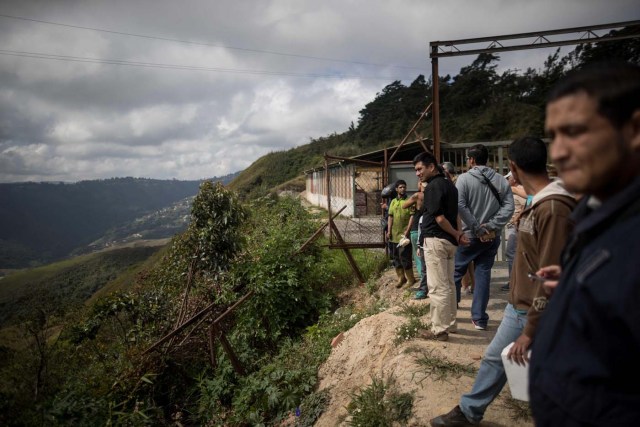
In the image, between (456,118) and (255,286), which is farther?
(456,118)

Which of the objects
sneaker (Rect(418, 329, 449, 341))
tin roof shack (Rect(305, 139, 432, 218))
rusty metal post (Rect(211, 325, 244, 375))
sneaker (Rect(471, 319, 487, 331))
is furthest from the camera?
tin roof shack (Rect(305, 139, 432, 218))

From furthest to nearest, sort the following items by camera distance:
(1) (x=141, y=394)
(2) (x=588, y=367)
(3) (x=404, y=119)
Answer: (3) (x=404, y=119) < (1) (x=141, y=394) < (2) (x=588, y=367)

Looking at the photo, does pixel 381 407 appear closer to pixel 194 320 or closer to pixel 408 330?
pixel 408 330

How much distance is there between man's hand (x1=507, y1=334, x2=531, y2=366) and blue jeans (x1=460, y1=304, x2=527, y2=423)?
25 cm

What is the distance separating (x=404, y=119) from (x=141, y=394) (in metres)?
43.2

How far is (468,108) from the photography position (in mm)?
37656

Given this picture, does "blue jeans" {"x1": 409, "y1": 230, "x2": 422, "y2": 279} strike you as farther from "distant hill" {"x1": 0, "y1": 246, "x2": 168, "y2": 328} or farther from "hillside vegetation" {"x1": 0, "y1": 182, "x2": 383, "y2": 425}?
"distant hill" {"x1": 0, "y1": 246, "x2": 168, "y2": 328}

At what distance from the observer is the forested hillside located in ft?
97.5

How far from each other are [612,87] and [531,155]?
1.20 meters

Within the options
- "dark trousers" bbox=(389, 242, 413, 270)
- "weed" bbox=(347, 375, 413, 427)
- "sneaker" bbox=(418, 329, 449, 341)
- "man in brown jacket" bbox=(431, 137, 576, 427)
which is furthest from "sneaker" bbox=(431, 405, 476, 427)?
"dark trousers" bbox=(389, 242, 413, 270)

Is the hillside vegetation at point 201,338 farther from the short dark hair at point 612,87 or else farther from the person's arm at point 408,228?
the short dark hair at point 612,87

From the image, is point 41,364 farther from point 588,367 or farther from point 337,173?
point 337,173

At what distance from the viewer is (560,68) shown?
3250cm

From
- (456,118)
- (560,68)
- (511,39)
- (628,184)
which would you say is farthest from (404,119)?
(628,184)
